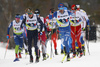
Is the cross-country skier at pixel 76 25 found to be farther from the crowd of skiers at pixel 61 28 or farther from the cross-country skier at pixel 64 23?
the cross-country skier at pixel 64 23

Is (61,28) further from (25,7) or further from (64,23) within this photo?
(25,7)

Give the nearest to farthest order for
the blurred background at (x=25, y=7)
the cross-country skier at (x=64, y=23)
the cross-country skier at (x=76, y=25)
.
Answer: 1. the cross-country skier at (x=64, y=23)
2. the cross-country skier at (x=76, y=25)
3. the blurred background at (x=25, y=7)

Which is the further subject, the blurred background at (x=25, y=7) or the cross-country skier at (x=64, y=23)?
the blurred background at (x=25, y=7)

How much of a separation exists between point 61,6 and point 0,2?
48.9 ft

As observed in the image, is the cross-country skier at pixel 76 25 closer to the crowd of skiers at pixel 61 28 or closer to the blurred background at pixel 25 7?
the crowd of skiers at pixel 61 28

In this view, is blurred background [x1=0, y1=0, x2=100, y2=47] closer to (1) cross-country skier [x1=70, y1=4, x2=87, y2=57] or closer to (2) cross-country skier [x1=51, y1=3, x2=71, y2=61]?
(1) cross-country skier [x1=70, y1=4, x2=87, y2=57]

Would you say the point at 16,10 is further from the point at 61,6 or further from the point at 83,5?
the point at 61,6

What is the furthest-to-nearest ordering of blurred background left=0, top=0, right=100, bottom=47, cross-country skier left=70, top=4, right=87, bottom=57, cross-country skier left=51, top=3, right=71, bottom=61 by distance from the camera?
blurred background left=0, top=0, right=100, bottom=47 → cross-country skier left=70, top=4, right=87, bottom=57 → cross-country skier left=51, top=3, right=71, bottom=61

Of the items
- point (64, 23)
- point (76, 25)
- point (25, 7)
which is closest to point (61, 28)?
point (64, 23)

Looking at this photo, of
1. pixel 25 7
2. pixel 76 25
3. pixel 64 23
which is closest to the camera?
pixel 64 23

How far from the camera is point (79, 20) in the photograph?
988cm

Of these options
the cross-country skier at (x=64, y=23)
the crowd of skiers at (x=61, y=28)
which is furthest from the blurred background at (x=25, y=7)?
the cross-country skier at (x=64, y=23)

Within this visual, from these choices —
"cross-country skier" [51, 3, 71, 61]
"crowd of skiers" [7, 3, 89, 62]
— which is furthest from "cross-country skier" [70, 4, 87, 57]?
"cross-country skier" [51, 3, 71, 61]

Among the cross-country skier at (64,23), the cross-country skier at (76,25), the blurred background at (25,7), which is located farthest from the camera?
the blurred background at (25,7)
